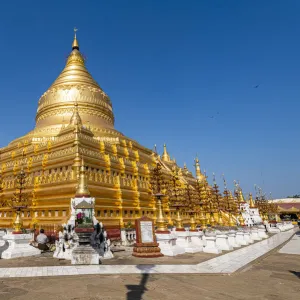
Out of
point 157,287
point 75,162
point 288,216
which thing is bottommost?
point 157,287

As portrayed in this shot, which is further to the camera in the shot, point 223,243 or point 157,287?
point 223,243

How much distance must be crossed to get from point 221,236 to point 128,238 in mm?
6473

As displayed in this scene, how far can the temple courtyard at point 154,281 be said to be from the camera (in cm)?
671

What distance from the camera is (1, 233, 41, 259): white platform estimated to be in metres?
13.0

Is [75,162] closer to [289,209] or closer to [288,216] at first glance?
[289,209]

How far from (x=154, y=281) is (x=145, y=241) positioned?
5.05 meters

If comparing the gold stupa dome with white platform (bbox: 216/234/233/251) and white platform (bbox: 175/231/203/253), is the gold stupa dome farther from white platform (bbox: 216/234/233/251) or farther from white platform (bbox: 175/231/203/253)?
white platform (bbox: 216/234/233/251)

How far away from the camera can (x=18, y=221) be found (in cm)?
1415

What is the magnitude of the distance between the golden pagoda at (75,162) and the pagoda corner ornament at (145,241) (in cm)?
523

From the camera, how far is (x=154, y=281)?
802cm

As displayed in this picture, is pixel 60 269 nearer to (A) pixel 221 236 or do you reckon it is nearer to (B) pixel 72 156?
(A) pixel 221 236

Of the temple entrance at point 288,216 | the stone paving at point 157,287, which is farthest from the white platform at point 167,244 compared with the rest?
the temple entrance at point 288,216

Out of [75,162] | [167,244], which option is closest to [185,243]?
[167,244]

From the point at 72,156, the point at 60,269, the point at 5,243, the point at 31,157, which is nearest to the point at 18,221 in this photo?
the point at 5,243
